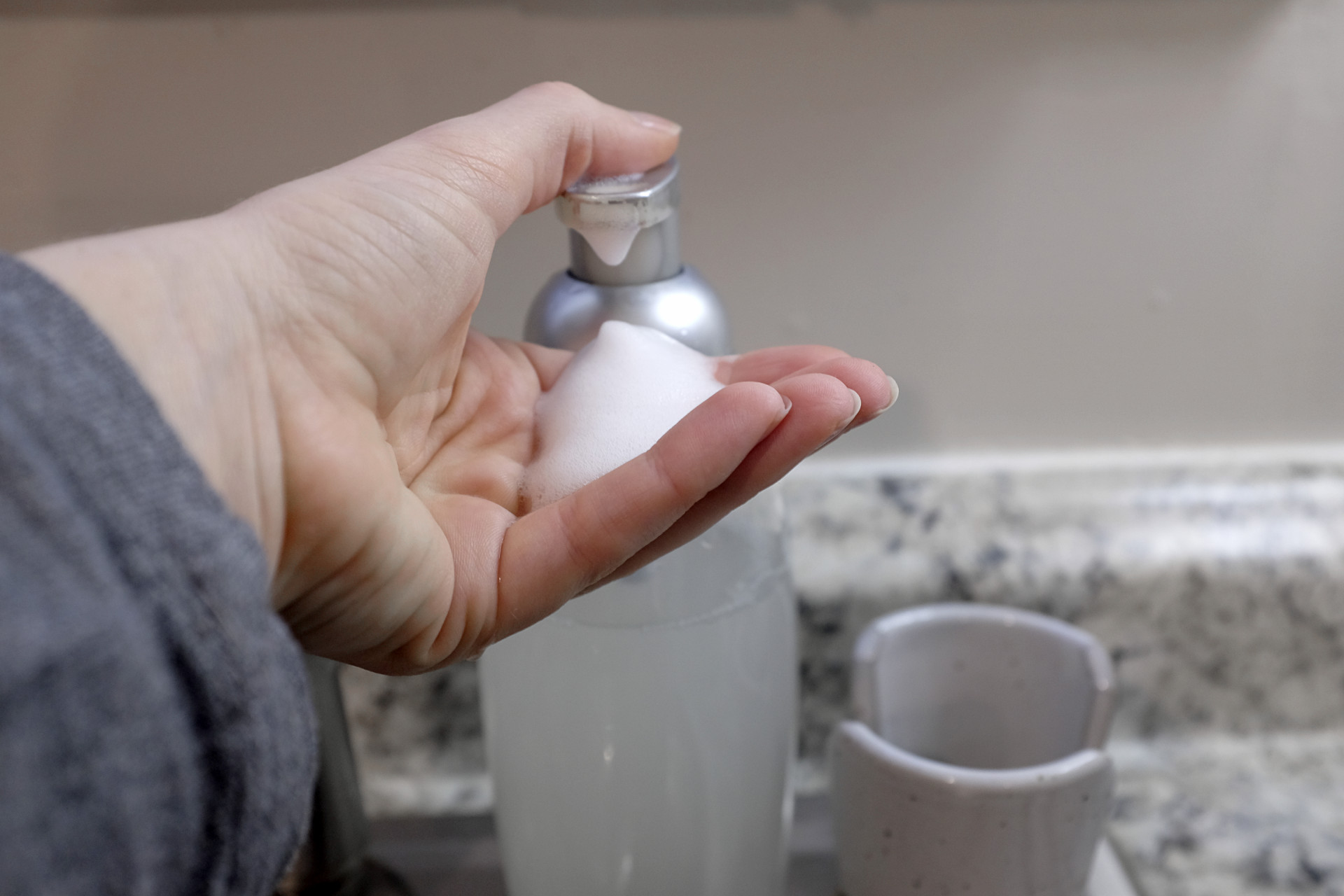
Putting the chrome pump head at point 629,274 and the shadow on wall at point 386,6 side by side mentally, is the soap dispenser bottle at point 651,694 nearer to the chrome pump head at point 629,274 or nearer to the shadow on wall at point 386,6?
the chrome pump head at point 629,274

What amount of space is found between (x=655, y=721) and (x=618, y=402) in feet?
0.39

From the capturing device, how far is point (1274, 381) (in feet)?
1.77

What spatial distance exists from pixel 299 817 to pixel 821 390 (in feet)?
0.54

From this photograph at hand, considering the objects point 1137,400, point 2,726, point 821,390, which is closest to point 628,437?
point 821,390

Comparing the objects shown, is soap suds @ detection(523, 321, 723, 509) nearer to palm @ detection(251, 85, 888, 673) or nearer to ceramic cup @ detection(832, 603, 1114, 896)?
palm @ detection(251, 85, 888, 673)

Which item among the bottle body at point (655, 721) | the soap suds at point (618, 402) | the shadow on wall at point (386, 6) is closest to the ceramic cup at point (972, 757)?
the bottle body at point (655, 721)

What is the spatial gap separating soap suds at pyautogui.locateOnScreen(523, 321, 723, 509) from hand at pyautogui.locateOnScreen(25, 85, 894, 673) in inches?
0.7

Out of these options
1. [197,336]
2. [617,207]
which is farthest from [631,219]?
[197,336]

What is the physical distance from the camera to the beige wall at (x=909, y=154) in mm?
456

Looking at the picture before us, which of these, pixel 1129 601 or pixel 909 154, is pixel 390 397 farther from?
pixel 1129 601

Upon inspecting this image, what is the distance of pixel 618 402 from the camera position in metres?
0.35

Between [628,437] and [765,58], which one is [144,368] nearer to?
[628,437]

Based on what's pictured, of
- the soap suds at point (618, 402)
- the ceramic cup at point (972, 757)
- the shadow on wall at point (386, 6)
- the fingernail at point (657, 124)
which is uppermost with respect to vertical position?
the shadow on wall at point (386, 6)

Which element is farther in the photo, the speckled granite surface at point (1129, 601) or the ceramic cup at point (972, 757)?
the speckled granite surface at point (1129, 601)
